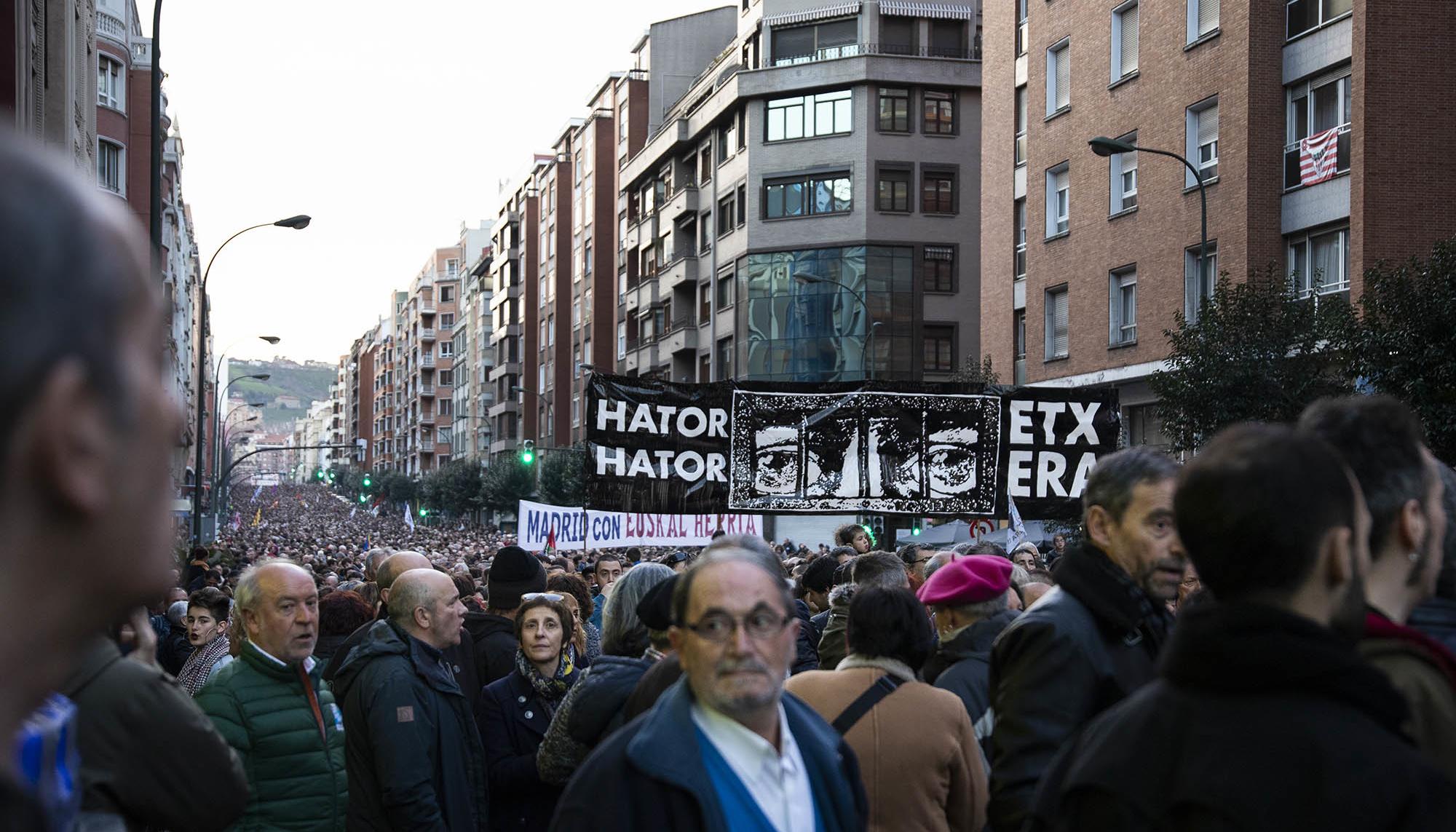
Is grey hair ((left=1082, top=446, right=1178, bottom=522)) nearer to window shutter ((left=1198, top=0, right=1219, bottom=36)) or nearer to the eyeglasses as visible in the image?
the eyeglasses

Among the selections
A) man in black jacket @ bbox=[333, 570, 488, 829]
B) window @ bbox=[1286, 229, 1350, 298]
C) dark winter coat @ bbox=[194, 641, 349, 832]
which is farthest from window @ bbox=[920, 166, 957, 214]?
dark winter coat @ bbox=[194, 641, 349, 832]

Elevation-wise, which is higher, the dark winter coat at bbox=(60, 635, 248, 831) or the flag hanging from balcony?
the flag hanging from balcony

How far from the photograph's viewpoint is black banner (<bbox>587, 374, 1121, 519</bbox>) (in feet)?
39.1

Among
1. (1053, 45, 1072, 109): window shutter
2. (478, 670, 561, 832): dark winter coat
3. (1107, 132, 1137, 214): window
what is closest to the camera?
(478, 670, 561, 832): dark winter coat

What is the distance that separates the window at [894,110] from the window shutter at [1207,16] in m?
24.2

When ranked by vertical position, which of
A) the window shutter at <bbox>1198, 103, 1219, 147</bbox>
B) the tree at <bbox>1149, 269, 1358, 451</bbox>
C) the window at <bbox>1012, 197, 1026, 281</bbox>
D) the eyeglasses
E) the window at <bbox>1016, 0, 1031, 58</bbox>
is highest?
the window at <bbox>1016, 0, 1031, 58</bbox>

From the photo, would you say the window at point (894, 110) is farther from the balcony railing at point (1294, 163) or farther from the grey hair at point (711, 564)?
the grey hair at point (711, 564)

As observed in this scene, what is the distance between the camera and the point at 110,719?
11.8ft

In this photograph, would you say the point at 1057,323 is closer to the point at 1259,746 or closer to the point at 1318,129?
the point at 1318,129

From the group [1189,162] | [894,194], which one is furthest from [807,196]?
[1189,162]

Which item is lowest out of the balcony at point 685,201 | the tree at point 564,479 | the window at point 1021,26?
the tree at point 564,479

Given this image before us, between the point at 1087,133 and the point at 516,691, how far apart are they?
2925cm

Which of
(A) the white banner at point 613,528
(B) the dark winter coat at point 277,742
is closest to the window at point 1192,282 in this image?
(A) the white banner at point 613,528

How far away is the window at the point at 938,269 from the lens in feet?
176
